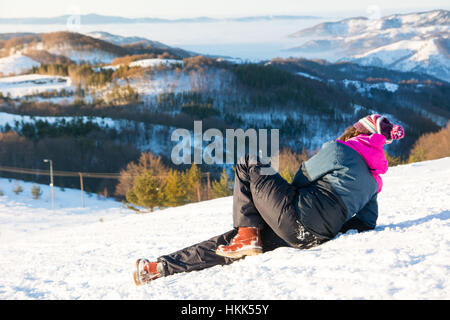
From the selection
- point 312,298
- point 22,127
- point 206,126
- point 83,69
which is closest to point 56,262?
point 312,298

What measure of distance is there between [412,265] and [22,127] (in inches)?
3622

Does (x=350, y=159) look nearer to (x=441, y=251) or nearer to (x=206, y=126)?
(x=441, y=251)

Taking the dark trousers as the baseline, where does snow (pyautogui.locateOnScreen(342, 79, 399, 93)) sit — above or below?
above

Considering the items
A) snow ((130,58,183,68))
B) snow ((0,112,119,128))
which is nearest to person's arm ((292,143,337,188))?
snow ((0,112,119,128))

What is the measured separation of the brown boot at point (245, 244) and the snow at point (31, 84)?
536 ft

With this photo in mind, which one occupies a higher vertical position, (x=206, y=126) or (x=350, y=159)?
(x=350, y=159)

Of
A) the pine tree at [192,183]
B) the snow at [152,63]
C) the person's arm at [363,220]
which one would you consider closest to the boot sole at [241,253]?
the person's arm at [363,220]

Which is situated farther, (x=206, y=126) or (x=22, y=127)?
(x=206, y=126)

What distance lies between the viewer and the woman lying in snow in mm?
3730

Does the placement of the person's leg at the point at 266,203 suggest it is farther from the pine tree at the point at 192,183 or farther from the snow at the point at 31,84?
the snow at the point at 31,84

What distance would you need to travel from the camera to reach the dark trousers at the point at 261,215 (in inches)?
148

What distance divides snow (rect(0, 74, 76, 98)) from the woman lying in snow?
163448mm

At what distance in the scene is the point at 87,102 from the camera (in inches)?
5714

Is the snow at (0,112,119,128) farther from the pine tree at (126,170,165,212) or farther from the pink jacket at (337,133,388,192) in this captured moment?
the pink jacket at (337,133,388,192)
